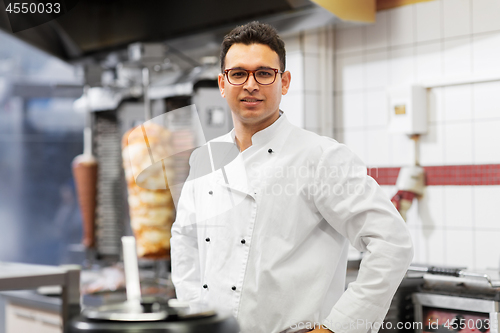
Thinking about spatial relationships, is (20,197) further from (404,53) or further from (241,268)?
(241,268)

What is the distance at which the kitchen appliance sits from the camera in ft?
5.06

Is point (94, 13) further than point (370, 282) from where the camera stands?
Yes

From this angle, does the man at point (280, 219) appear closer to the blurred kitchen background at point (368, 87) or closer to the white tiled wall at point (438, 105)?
the blurred kitchen background at point (368, 87)

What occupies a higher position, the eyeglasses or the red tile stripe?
the eyeglasses

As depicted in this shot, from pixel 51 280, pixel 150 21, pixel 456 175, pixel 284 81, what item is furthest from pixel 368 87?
pixel 51 280

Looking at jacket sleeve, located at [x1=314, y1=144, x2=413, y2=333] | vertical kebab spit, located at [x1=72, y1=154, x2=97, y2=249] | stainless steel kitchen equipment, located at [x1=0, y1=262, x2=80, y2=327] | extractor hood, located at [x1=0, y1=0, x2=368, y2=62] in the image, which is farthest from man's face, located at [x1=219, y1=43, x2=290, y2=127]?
vertical kebab spit, located at [x1=72, y1=154, x2=97, y2=249]

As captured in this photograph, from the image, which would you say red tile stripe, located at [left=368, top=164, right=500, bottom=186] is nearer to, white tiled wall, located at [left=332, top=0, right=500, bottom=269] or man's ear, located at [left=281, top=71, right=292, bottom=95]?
white tiled wall, located at [left=332, top=0, right=500, bottom=269]

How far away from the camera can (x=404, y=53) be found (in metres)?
2.15

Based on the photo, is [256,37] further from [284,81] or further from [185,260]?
[185,260]

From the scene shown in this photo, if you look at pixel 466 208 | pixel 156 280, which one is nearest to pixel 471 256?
pixel 466 208

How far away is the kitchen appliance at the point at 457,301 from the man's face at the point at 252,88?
872 millimetres

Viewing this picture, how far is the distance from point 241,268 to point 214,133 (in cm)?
28

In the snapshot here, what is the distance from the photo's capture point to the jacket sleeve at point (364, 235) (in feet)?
3.06

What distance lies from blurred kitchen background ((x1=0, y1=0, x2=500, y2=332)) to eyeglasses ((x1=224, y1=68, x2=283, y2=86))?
374 millimetres
